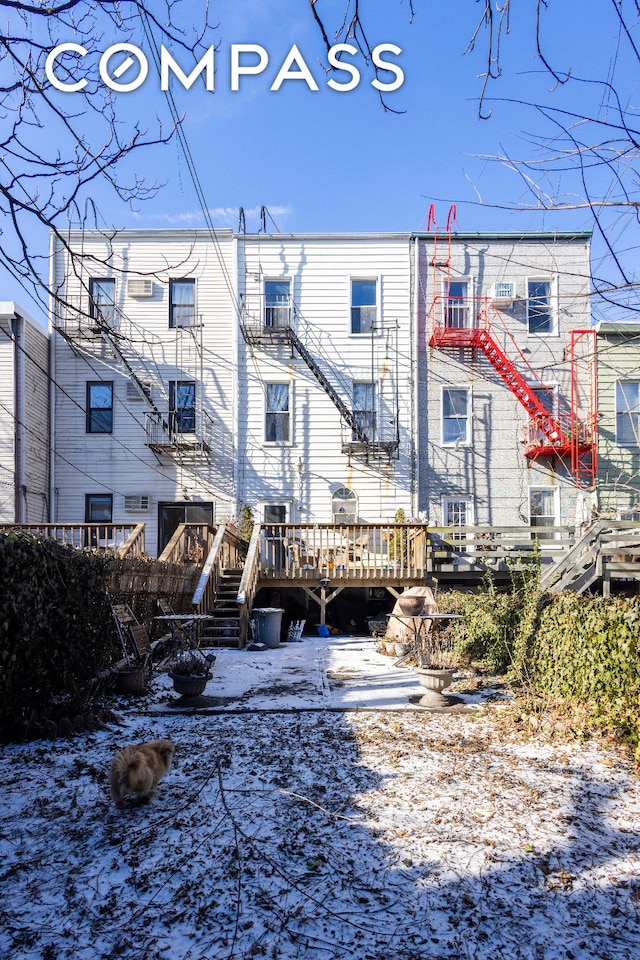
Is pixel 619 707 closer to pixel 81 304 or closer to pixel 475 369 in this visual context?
pixel 475 369

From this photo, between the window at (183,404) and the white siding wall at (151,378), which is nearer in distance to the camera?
the white siding wall at (151,378)

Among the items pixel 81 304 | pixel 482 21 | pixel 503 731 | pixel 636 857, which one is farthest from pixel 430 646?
pixel 81 304

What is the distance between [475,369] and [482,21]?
14860 millimetres

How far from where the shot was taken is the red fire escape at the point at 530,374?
53.1 feet

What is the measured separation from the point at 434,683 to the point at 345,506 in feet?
Answer: 32.9

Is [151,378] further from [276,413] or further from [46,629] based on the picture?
[46,629]

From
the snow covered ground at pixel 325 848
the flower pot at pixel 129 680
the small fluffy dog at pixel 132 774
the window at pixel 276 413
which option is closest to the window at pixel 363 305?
the window at pixel 276 413

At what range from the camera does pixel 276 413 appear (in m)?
17.0

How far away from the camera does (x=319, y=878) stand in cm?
316

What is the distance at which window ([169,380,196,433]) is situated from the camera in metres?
16.9

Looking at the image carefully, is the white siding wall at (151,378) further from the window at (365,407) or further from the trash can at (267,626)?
the trash can at (267,626)

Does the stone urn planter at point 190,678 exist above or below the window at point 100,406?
below

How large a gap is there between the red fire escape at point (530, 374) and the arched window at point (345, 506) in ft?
15.6

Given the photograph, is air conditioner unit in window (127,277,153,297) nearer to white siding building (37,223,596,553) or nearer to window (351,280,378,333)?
white siding building (37,223,596,553)
